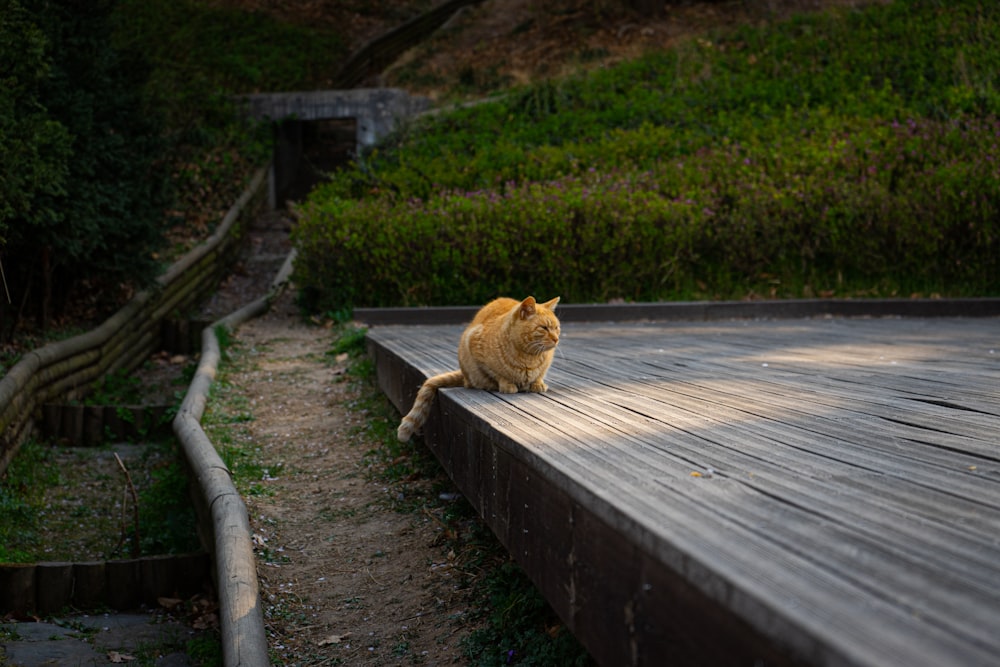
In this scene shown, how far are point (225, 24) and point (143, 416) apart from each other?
612 inches

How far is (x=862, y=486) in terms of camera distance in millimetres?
2127

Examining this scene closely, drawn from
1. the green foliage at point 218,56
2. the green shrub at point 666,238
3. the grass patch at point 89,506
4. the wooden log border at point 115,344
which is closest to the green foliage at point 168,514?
the grass patch at point 89,506

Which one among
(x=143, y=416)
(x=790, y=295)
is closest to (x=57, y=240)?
(x=143, y=416)

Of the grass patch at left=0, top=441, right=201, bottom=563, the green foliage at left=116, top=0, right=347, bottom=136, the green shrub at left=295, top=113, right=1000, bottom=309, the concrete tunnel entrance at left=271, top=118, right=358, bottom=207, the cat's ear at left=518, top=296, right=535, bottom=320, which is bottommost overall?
the grass patch at left=0, top=441, right=201, bottom=563

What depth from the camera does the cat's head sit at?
12.5ft

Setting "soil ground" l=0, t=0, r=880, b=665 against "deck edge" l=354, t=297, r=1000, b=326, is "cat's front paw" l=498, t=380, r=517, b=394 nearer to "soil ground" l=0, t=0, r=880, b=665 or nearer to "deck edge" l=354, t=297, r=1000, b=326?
"soil ground" l=0, t=0, r=880, b=665

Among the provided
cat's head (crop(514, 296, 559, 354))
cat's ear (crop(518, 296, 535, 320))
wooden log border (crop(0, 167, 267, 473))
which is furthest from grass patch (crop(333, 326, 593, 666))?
wooden log border (crop(0, 167, 267, 473))

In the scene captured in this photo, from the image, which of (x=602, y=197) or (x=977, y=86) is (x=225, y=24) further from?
(x=977, y=86)

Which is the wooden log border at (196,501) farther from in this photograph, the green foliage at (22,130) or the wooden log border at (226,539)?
the green foliage at (22,130)

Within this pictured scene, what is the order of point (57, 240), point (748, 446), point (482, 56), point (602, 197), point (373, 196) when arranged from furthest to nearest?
1. point (482, 56)
2. point (373, 196)
3. point (602, 197)
4. point (57, 240)
5. point (748, 446)

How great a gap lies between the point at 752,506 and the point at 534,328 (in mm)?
1960

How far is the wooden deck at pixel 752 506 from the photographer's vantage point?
4.61 ft

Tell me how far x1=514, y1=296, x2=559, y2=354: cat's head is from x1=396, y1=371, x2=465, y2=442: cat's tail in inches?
19.3

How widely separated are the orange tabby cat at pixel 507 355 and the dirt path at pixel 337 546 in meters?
0.67
